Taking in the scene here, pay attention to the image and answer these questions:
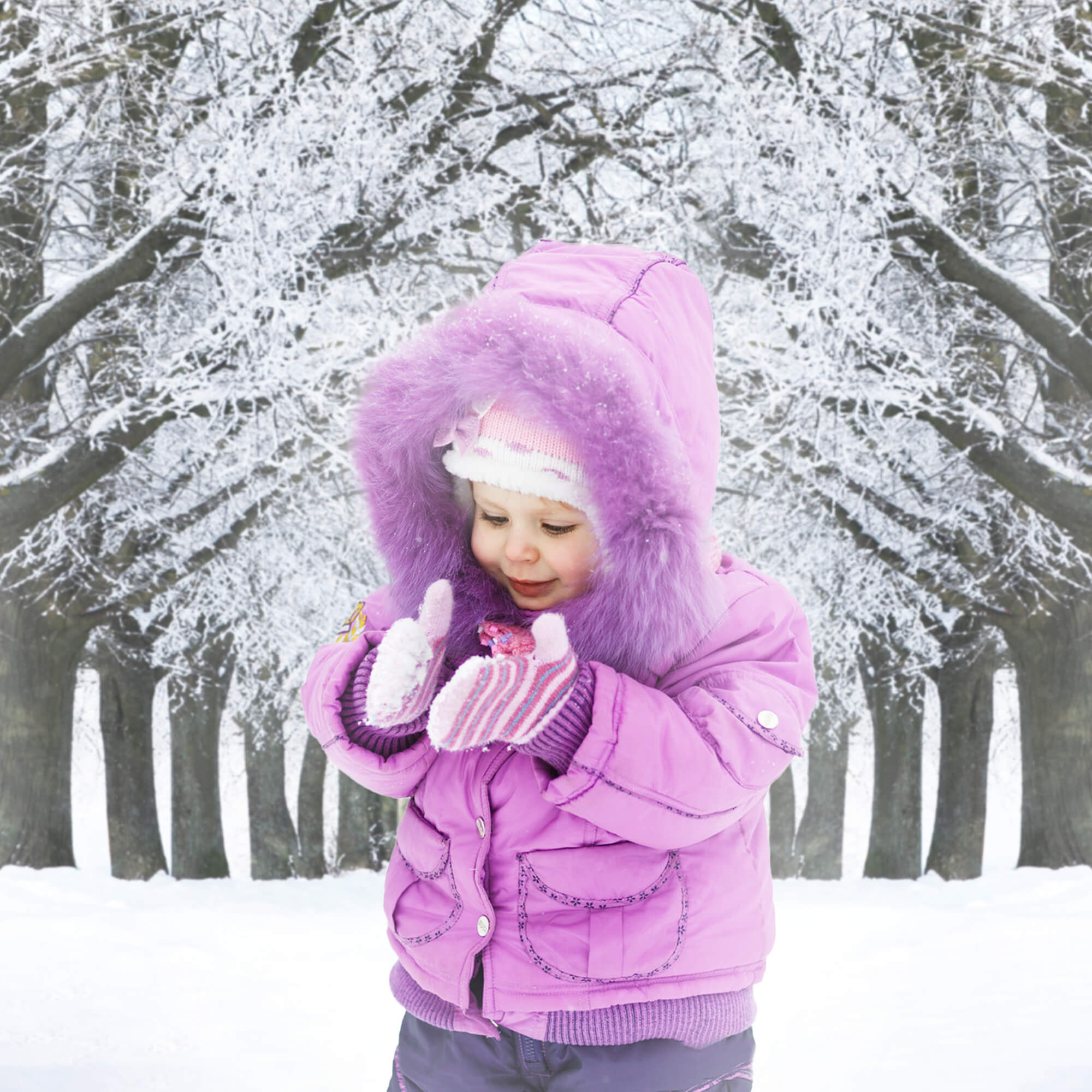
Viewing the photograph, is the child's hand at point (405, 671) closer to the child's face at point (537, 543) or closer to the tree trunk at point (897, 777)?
the child's face at point (537, 543)

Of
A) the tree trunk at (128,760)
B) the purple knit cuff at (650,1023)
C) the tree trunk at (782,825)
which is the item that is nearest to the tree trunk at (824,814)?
the tree trunk at (782,825)

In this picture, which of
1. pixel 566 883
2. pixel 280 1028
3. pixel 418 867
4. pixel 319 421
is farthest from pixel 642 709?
pixel 319 421

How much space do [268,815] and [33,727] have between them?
10.7ft

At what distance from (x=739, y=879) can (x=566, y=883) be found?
0.32 m

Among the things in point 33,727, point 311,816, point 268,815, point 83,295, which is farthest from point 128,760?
point 83,295

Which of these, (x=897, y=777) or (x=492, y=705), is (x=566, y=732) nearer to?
(x=492, y=705)

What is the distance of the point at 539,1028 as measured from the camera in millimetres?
1825

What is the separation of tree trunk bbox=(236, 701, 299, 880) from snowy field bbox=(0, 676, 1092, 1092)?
215 cm

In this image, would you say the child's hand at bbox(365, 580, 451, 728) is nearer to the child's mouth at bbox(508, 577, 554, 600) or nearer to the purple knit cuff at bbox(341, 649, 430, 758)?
the purple knit cuff at bbox(341, 649, 430, 758)

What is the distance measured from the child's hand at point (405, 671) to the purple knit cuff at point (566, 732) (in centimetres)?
22

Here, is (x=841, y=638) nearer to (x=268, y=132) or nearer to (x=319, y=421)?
(x=319, y=421)

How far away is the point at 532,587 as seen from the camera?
200cm

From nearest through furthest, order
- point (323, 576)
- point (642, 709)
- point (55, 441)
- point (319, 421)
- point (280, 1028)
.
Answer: point (642, 709), point (280, 1028), point (55, 441), point (319, 421), point (323, 576)

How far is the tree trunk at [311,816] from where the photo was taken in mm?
11555
